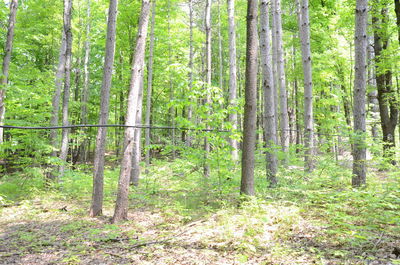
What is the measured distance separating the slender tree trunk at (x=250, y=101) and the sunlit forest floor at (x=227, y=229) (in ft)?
1.70

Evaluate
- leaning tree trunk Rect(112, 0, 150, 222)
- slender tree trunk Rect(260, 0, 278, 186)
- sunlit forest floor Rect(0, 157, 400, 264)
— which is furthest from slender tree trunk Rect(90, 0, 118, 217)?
slender tree trunk Rect(260, 0, 278, 186)

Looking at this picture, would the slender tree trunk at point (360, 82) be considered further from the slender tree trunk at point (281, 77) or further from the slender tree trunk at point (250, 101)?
the slender tree trunk at point (281, 77)

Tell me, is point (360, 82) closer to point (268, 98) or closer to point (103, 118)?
point (268, 98)

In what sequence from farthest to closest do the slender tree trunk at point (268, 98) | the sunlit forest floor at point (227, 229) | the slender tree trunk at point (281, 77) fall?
the slender tree trunk at point (281, 77) → the slender tree trunk at point (268, 98) → the sunlit forest floor at point (227, 229)

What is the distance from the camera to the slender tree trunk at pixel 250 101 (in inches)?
198

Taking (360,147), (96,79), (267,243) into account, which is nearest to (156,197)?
(267,243)

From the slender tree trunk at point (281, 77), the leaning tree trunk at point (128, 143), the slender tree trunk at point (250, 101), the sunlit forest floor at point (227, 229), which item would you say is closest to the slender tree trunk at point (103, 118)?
the sunlit forest floor at point (227, 229)

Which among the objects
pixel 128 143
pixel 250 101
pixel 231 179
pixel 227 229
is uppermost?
pixel 250 101

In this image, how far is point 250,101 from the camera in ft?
16.7

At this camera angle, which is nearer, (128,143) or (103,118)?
(128,143)

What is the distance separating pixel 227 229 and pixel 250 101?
2381 millimetres

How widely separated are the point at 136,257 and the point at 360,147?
4.91 m

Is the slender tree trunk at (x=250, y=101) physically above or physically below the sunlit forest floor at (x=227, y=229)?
above

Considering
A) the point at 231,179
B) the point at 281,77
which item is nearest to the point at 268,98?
the point at 231,179
